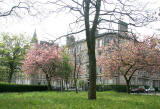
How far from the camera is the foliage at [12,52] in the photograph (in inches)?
1925

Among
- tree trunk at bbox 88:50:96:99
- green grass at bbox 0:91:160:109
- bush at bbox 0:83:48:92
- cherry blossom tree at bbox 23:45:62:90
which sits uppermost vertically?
cherry blossom tree at bbox 23:45:62:90

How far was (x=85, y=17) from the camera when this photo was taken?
43.5 ft

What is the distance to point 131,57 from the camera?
2911 centimetres

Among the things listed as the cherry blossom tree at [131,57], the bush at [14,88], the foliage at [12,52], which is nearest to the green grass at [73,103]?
the cherry blossom tree at [131,57]

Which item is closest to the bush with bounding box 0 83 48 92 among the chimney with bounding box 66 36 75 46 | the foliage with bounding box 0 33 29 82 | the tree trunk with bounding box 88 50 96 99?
the foliage with bounding box 0 33 29 82

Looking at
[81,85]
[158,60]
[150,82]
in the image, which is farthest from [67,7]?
[150,82]

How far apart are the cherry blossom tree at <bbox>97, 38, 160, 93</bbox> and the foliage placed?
26.2m

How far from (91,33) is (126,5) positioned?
3.34 metres

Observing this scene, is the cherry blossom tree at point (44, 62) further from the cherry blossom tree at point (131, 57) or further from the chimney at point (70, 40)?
the chimney at point (70, 40)

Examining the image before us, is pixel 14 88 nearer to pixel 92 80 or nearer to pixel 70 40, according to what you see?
pixel 70 40

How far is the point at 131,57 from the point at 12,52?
109 ft

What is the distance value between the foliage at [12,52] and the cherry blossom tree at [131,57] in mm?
26239

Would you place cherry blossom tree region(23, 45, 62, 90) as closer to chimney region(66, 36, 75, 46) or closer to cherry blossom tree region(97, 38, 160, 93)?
cherry blossom tree region(97, 38, 160, 93)

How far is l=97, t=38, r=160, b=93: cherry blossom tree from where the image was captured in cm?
2849
